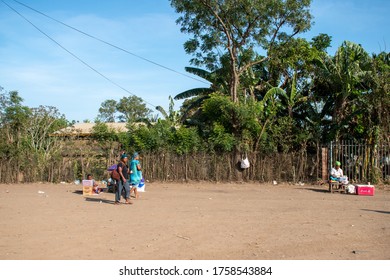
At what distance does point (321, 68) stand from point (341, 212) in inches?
504

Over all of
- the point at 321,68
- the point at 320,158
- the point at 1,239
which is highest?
the point at 321,68

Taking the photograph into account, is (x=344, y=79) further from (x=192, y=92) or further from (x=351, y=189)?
(x=192, y=92)

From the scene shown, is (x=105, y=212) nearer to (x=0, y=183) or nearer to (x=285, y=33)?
(x=0, y=183)

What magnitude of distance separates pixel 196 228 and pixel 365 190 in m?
9.09

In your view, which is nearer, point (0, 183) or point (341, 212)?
point (341, 212)

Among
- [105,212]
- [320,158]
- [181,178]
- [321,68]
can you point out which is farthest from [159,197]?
[321,68]

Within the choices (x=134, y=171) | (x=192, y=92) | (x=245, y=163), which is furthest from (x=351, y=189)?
(x=192, y=92)

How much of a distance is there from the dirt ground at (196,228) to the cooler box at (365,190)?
1.20m

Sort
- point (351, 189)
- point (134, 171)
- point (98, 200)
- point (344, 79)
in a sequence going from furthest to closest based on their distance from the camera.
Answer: point (344, 79) < point (351, 189) < point (134, 171) < point (98, 200)

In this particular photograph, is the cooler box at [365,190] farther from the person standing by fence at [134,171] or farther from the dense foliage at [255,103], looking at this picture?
the person standing by fence at [134,171]

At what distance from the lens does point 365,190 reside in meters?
14.6

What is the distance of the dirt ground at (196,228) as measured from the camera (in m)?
6.24
